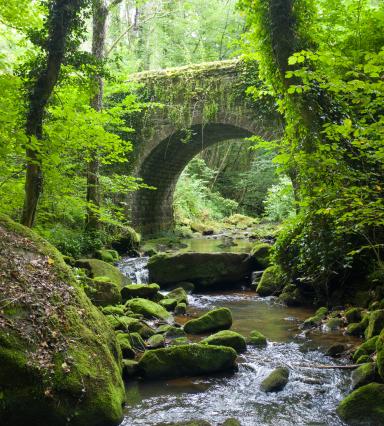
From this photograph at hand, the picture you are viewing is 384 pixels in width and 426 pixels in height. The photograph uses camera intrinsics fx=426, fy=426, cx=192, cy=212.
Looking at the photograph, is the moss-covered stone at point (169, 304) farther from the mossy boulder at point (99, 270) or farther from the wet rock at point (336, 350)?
the wet rock at point (336, 350)

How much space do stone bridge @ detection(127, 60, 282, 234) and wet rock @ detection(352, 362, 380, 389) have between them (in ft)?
27.3

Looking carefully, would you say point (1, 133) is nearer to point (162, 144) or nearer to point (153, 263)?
point (153, 263)

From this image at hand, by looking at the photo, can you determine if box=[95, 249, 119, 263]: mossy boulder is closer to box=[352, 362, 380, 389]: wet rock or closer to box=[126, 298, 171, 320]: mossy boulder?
box=[126, 298, 171, 320]: mossy boulder

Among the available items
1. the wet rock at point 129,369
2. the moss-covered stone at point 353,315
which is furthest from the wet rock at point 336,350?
the wet rock at point 129,369

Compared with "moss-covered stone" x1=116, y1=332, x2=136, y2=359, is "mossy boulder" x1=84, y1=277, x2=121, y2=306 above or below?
above

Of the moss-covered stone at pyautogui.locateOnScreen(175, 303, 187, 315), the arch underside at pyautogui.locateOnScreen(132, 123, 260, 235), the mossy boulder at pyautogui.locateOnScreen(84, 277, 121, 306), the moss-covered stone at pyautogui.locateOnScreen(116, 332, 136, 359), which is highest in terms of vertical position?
the arch underside at pyautogui.locateOnScreen(132, 123, 260, 235)

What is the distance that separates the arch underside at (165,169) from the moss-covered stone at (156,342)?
8.90m

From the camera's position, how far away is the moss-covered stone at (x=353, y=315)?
5.46 m

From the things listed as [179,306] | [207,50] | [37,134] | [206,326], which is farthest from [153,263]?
[207,50]

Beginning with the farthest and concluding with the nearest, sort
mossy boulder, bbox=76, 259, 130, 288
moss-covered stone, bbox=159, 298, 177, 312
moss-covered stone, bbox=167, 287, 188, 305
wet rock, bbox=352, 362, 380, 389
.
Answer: mossy boulder, bbox=76, 259, 130, 288, moss-covered stone, bbox=167, 287, 188, 305, moss-covered stone, bbox=159, 298, 177, 312, wet rock, bbox=352, 362, 380, 389

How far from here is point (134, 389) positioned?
3.65 meters

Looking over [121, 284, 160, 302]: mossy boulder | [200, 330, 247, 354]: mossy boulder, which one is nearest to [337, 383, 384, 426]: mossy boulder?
[200, 330, 247, 354]: mossy boulder

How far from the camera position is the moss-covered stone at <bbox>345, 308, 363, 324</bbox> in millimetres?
Answer: 5458

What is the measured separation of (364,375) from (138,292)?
13.2 ft
